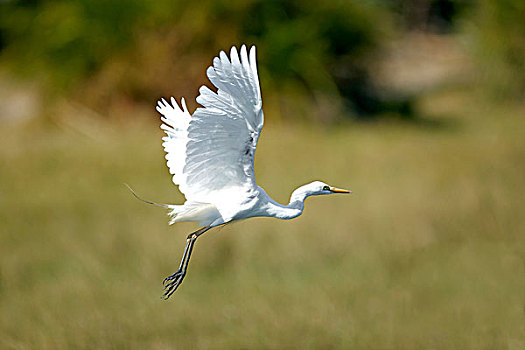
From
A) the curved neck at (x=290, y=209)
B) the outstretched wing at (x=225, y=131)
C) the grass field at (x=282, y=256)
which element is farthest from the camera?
the grass field at (x=282, y=256)

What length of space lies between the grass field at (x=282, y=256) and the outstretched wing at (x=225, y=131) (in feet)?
1.10

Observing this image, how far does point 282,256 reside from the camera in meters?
6.21

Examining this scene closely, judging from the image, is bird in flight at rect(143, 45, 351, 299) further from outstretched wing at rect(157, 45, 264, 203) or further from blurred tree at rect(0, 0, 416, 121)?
blurred tree at rect(0, 0, 416, 121)

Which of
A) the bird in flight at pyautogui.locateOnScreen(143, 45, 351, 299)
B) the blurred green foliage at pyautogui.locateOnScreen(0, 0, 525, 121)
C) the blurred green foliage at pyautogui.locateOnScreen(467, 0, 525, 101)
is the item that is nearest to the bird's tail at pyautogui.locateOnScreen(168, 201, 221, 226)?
the bird in flight at pyautogui.locateOnScreen(143, 45, 351, 299)

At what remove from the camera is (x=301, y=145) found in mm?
10414

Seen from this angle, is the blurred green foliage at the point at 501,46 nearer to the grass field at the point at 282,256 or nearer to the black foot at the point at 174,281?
the grass field at the point at 282,256

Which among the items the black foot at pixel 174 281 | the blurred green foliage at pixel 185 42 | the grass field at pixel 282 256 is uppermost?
the black foot at pixel 174 281

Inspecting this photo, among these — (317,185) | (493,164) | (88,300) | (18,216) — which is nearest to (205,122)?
(317,185)

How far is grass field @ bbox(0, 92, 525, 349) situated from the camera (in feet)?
15.3

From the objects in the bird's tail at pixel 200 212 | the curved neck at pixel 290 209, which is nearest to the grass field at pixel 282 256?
the bird's tail at pixel 200 212

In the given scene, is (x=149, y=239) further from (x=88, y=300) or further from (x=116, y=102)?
(x=116, y=102)

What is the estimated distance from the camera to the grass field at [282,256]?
15.3ft

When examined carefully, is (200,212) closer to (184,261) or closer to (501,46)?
(184,261)

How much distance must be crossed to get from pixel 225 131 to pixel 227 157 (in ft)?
0.34
